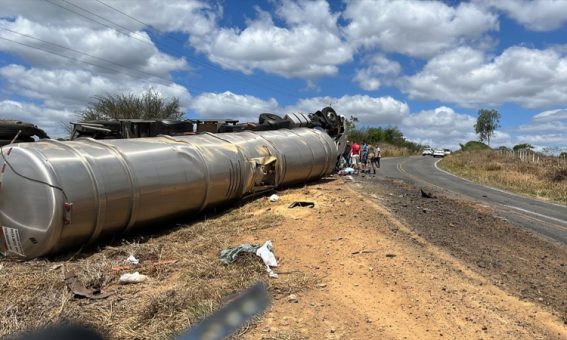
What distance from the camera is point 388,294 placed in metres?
5.49

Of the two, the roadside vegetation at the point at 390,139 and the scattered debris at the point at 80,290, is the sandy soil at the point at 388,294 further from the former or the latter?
the roadside vegetation at the point at 390,139

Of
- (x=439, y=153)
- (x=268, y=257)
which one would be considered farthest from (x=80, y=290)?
(x=439, y=153)

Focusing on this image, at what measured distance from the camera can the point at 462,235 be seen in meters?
8.67

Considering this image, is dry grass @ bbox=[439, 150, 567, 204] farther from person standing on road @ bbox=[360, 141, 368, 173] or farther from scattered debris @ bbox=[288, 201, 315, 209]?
scattered debris @ bbox=[288, 201, 315, 209]

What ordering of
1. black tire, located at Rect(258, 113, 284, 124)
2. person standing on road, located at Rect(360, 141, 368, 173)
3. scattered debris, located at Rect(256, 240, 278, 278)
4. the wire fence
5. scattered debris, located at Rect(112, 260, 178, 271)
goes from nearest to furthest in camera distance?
Result: 1. scattered debris, located at Rect(256, 240, 278, 278)
2. scattered debris, located at Rect(112, 260, 178, 271)
3. black tire, located at Rect(258, 113, 284, 124)
4. person standing on road, located at Rect(360, 141, 368, 173)
5. the wire fence

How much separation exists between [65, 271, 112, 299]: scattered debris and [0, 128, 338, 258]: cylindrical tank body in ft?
3.98

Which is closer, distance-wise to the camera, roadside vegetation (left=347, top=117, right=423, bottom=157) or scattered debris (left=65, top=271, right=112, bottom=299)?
scattered debris (left=65, top=271, right=112, bottom=299)

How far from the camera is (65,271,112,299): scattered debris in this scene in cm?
514

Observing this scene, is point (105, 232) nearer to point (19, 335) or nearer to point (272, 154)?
point (19, 335)

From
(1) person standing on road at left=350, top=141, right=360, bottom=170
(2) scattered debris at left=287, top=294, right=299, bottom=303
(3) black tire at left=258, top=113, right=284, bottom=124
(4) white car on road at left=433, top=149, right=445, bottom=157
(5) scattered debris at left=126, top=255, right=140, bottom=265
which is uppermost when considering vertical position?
(3) black tire at left=258, top=113, right=284, bottom=124

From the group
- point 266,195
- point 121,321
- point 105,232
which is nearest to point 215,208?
point 266,195

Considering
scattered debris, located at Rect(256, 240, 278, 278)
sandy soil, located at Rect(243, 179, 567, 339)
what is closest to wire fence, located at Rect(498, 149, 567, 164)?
sandy soil, located at Rect(243, 179, 567, 339)

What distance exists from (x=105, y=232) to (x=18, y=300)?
2.34 meters

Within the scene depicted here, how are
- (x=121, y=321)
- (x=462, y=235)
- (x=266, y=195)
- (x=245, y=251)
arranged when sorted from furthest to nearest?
(x=266, y=195), (x=462, y=235), (x=245, y=251), (x=121, y=321)
